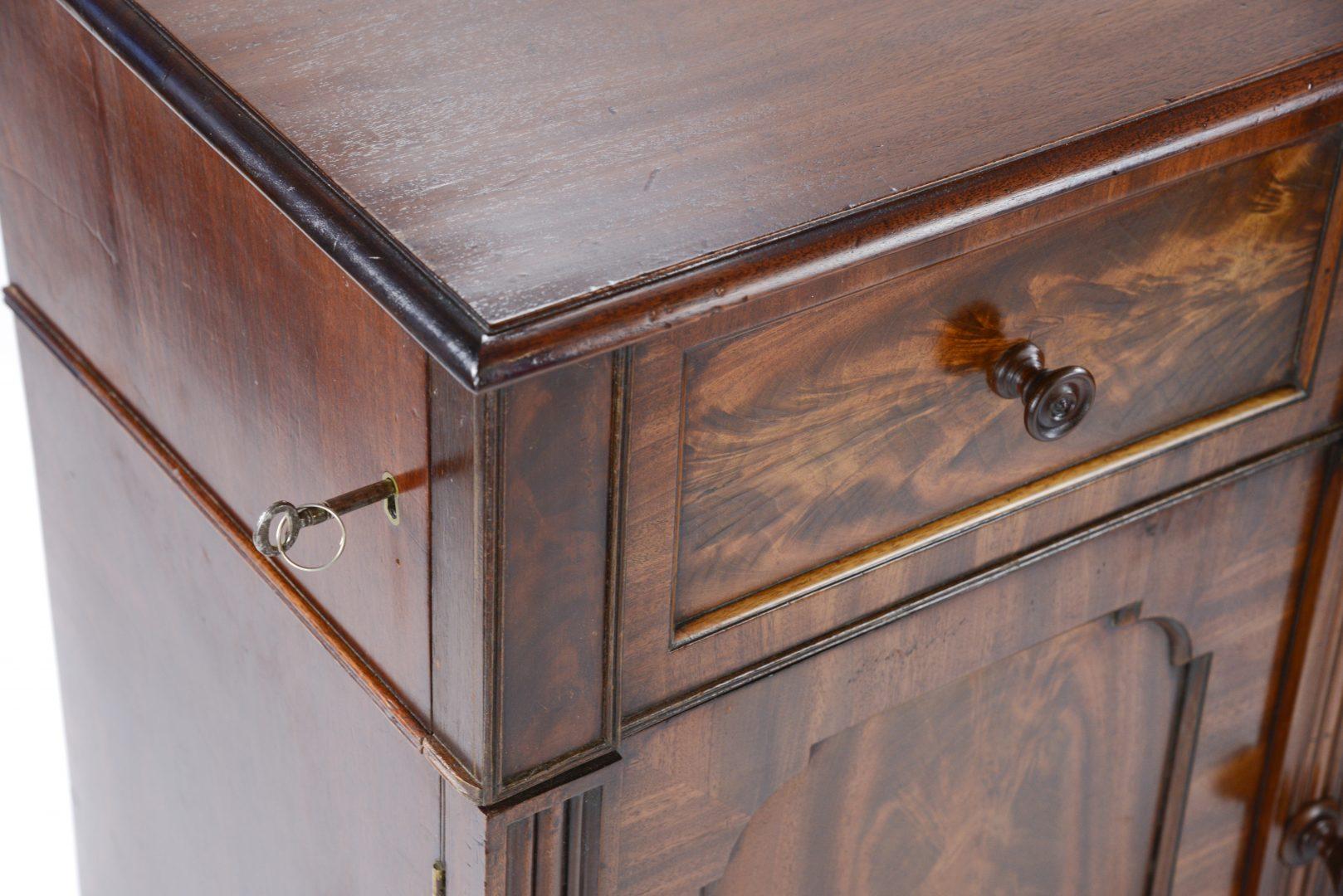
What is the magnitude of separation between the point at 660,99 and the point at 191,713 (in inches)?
14.4

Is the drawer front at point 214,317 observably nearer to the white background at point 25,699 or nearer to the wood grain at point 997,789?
the wood grain at point 997,789

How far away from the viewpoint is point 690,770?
2.10 feet

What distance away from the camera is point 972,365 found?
64 centimetres

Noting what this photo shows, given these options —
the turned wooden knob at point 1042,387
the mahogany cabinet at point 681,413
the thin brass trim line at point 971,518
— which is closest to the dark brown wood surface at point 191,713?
the mahogany cabinet at point 681,413

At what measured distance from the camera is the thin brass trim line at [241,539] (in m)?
0.59

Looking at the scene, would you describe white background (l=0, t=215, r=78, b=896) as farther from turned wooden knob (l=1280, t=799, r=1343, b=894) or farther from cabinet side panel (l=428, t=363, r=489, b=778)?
turned wooden knob (l=1280, t=799, r=1343, b=894)

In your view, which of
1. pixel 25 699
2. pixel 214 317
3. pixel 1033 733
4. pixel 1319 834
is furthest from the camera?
pixel 25 699

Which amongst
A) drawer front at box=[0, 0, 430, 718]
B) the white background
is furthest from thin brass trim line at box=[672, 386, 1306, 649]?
the white background

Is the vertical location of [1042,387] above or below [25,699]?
below

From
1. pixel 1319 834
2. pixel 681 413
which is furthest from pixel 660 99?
pixel 1319 834

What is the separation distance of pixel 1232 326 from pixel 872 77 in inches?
8.1

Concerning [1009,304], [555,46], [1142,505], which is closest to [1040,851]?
[1142,505]

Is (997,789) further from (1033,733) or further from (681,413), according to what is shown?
(681,413)

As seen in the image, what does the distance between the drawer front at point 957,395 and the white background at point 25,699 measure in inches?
24.5
